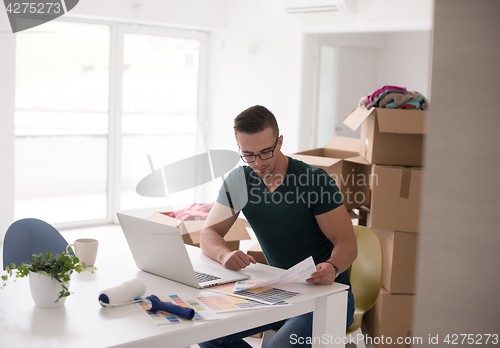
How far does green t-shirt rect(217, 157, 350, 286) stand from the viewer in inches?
67.4

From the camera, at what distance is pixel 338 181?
2.74 metres

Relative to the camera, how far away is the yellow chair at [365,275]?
1.84m

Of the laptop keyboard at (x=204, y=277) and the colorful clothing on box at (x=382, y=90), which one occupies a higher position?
the colorful clothing on box at (x=382, y=90)

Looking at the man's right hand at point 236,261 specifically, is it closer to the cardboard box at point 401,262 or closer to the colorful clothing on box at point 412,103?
the cardboard box at point 401,262

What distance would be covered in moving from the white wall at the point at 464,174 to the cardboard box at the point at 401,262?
2.14m

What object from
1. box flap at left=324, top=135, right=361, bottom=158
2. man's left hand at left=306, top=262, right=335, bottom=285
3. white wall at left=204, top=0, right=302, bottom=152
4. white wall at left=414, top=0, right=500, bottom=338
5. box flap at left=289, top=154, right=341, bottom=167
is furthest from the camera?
white wall at left=204, top=0, right=302, bottom=152

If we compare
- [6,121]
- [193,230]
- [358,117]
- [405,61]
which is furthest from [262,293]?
[405,61]

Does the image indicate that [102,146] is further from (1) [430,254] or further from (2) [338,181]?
(1) [430,254]

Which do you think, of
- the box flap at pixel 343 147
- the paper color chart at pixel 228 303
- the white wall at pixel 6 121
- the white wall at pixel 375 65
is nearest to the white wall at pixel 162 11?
the white wall at pixel 6 121

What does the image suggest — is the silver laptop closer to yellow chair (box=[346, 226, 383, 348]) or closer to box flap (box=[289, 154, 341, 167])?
yellow chair (box=[346, 226, 383, 348])

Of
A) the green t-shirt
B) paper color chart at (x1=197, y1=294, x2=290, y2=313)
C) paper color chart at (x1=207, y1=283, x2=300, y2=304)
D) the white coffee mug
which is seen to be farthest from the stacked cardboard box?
the white coffee mug

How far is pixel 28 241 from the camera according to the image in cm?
178

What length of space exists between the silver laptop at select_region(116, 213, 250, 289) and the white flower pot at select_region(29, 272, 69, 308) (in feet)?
1.03

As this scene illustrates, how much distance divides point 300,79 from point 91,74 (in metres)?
2.09
